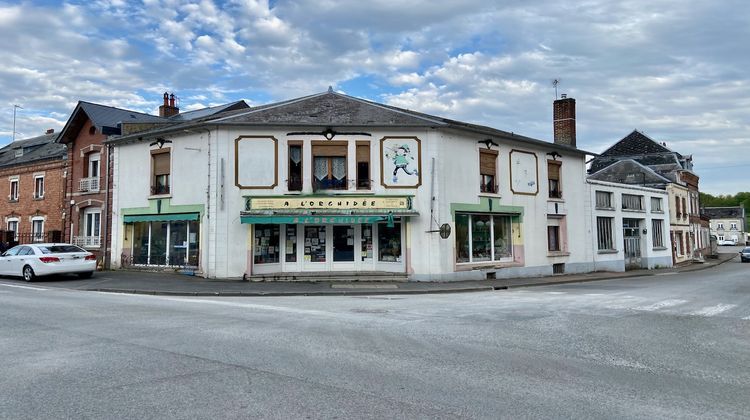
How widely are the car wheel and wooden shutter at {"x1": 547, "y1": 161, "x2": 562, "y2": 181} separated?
70.6 ft

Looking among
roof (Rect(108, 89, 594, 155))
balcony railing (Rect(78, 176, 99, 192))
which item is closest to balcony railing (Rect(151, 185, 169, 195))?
roof (Rect(108, 89, 594, 155))

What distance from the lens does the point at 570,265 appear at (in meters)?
24.4

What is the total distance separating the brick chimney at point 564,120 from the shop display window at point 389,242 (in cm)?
1369

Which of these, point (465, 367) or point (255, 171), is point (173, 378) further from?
point (255, 171)

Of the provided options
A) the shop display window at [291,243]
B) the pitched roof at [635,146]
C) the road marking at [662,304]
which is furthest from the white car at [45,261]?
the pitched roof at [635,146]

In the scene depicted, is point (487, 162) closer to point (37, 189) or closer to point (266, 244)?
point (266, 244)

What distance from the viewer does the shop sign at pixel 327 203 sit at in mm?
18391

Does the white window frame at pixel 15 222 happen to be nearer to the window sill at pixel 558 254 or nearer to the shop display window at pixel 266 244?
the shop display window at pixel 266 244

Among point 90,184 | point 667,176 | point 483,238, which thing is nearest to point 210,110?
point 90,184

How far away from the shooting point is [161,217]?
2023 centimetres

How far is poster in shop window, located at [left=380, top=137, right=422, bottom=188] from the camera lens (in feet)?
62.0

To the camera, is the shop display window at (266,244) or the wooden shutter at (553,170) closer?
the shop display window at (266,244)

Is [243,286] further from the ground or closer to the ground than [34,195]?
closer to the ground

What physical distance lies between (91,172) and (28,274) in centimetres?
798
